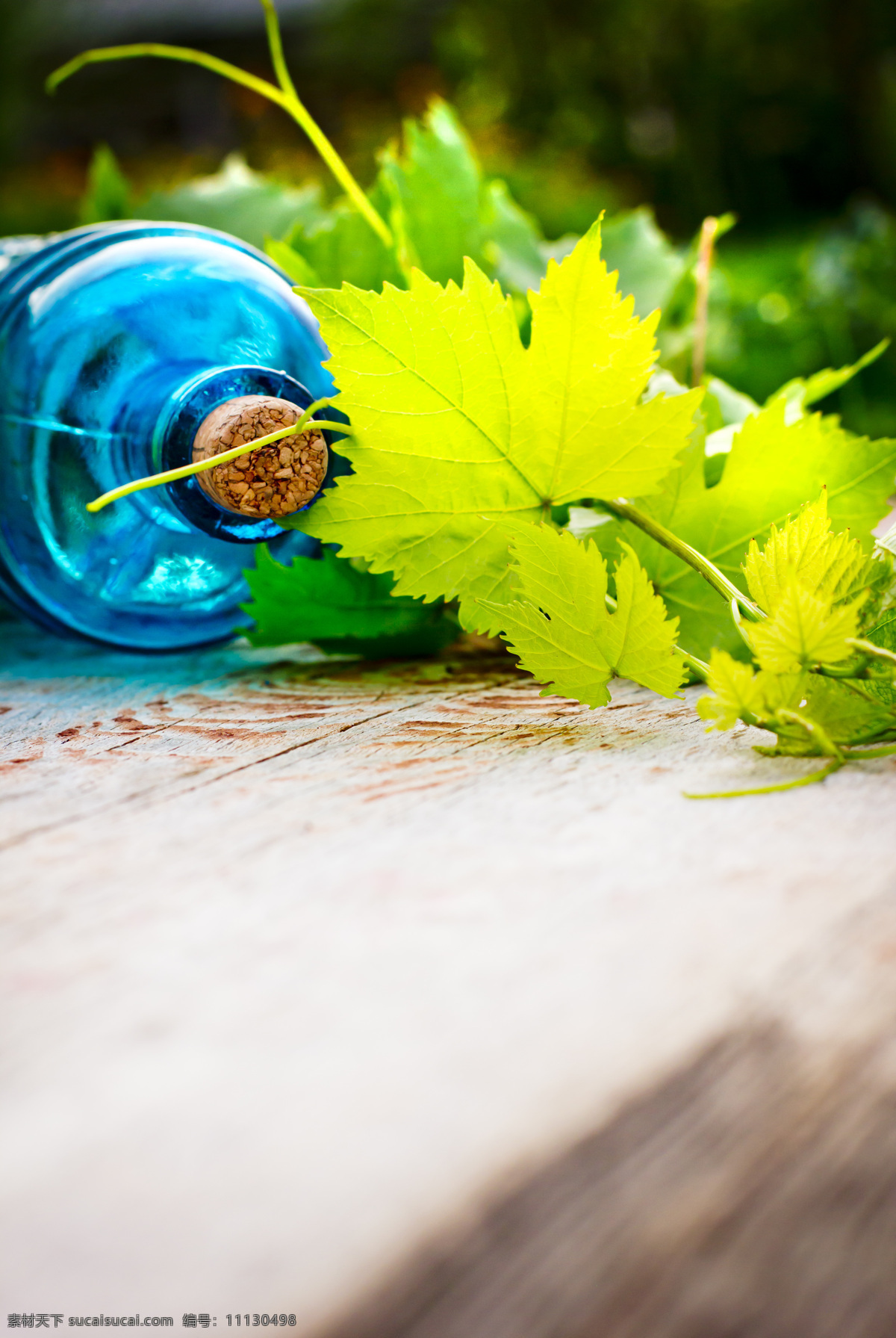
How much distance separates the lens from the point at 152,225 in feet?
1.46

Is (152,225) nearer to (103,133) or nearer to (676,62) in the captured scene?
(676,62)

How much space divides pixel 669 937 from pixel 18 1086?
13 centimetres

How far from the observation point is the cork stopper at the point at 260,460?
14.8 inches

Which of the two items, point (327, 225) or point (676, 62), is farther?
point (676, 62)

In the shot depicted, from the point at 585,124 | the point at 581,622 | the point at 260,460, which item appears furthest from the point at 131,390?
the point at 585,124

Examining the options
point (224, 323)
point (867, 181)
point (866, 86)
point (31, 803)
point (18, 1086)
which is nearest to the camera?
point (18, 1086)

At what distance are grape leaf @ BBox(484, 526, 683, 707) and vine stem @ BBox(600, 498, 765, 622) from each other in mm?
27

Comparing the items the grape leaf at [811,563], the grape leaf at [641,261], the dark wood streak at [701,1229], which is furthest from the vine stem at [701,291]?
the dark wood streak at [701,1229]

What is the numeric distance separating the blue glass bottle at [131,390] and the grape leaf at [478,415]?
0.06 m

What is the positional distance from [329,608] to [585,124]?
7.47m

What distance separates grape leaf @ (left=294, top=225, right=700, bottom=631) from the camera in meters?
0.34

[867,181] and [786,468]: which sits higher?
[867,181]

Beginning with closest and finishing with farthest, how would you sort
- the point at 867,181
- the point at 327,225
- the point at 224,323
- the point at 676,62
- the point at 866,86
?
1. the point at 224,323
2. the point at 327,225
3. the point at 866,86
4. the point at 867,181
5. the point at 676,62

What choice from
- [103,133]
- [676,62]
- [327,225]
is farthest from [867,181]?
[103,133]
